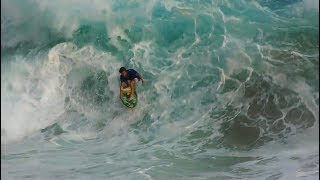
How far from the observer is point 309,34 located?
10.9 m

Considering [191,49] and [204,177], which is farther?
[204,177]

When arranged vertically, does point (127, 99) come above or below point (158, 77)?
below

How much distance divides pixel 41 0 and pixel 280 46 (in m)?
5.39

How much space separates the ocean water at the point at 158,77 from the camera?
10.9 metres

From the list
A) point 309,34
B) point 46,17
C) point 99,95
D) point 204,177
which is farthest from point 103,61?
point 309,34

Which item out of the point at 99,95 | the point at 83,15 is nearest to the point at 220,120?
the point at 99,95

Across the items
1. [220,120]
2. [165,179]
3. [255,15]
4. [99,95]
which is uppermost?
[255,15]

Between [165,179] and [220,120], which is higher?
[220,120]

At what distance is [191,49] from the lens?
1112cm

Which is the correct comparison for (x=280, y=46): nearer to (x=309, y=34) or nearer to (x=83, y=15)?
(x=309, y=34)

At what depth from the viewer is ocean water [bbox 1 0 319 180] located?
1093 centimetres

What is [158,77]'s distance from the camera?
1116 cm

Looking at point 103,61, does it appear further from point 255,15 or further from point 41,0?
point 255,15

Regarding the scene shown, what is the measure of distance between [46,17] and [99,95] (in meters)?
2.11
